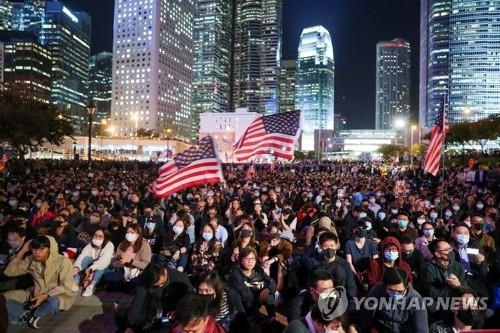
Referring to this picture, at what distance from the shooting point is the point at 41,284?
632cm

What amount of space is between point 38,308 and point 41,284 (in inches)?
13.2

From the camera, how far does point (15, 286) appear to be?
6.41 meters

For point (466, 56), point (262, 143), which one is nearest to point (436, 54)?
point (466, 56)

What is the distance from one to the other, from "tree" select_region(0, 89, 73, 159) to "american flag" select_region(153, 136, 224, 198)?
2255cm

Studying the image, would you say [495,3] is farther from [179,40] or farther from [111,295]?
[111,295]

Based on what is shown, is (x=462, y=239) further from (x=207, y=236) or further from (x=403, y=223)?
(x=207, y=236)

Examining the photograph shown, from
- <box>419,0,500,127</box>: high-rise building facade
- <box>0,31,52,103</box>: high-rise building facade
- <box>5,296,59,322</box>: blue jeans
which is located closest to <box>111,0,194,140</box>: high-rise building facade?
<box>0,31,52,103</box>: high-rise building facade

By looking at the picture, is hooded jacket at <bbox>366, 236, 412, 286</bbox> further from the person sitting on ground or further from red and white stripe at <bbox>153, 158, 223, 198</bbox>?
red and white stripe at <bbox>153, 158, 223, 198</bbox>

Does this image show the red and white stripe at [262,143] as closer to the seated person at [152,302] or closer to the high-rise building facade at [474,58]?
the seated person at [152,302]

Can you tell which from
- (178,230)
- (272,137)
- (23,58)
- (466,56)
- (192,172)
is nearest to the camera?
(178,230)

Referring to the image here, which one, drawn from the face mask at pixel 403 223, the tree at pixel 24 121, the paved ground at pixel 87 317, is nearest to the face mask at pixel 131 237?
the paved ground at pixel 87 317

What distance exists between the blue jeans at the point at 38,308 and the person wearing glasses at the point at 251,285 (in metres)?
2.68

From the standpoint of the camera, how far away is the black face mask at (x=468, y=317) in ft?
14.1

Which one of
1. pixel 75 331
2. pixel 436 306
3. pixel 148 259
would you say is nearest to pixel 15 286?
pixel 75 331
